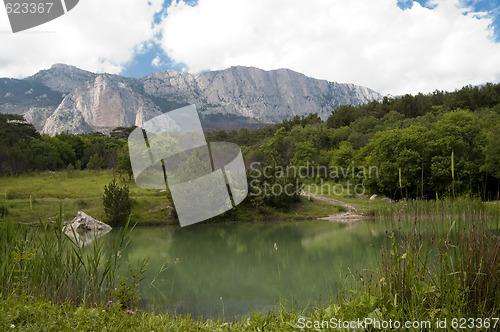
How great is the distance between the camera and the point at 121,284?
4.34 meters

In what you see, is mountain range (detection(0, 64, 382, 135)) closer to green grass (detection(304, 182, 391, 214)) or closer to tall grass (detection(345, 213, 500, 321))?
green grass (detection(304, 182, 391, 214))

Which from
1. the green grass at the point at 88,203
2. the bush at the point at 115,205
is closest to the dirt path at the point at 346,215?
the green grass at the point at 88,203

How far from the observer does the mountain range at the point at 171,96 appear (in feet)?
392

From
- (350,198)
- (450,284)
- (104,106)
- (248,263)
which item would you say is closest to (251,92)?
(104,106)

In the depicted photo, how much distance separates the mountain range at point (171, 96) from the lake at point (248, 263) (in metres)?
97.3

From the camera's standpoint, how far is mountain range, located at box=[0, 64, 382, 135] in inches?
4707

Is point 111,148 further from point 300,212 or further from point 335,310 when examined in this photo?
point 335,310

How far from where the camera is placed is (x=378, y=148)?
3294cm

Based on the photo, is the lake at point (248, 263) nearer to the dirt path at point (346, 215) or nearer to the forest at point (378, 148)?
the dirt path at point (346, 215)

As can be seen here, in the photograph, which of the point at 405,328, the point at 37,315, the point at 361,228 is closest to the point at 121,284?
the point at 37,315

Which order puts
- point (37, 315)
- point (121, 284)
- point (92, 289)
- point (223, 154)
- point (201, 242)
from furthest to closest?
point (223, 154)
point (201, 242)
point (121, 284)
point (92, 289)
point (37, 315)

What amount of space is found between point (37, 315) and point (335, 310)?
2.29 meters

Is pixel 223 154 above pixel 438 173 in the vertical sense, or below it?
above

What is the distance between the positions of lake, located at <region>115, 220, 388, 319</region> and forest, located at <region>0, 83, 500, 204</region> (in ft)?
15.2
